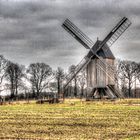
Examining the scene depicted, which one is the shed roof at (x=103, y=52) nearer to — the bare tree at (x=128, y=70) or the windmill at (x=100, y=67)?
the windmill at (x=100, y=67)

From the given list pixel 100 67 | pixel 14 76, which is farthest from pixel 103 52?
pixel 14 76

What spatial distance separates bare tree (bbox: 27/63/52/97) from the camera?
11775 cm

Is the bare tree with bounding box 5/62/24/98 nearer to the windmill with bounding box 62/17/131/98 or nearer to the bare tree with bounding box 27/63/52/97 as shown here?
the bare tree with bounding box 27/63/52/97

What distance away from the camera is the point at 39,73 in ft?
405

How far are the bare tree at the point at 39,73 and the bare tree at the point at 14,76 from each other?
480 cm

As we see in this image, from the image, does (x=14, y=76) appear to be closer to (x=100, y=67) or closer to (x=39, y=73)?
(x=39, y=73)

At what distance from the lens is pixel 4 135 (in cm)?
2025

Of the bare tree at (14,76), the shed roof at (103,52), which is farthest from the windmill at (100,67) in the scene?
the bare tree at (14,76)

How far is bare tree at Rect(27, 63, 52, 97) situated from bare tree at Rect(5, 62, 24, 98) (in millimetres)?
4795

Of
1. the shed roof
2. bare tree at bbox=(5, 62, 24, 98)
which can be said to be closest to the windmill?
the shed roof

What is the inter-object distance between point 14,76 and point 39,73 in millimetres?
11821

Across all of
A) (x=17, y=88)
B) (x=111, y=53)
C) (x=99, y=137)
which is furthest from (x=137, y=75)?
(x=99, y=137)

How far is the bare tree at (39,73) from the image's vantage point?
118 m

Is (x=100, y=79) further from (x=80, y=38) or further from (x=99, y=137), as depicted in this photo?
(x=99, y=137)
